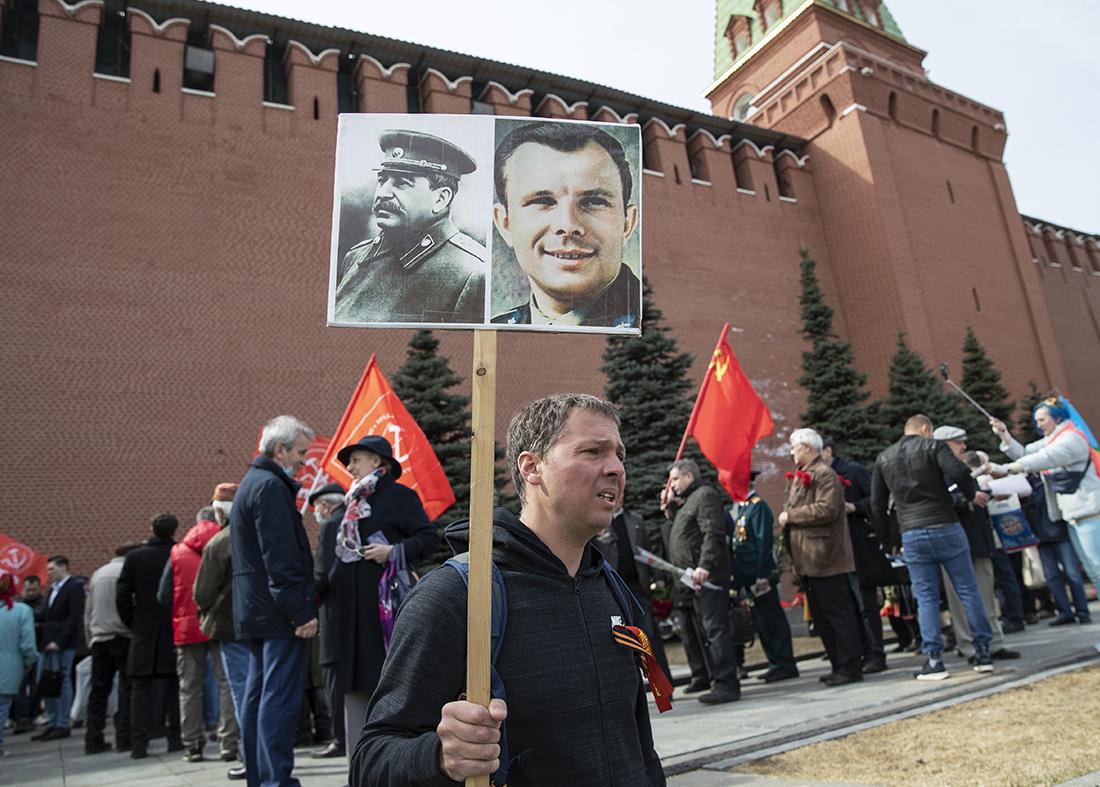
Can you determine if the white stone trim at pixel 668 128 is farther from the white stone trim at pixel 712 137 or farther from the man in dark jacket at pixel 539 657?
the man in dark jacket at pixel 539 657

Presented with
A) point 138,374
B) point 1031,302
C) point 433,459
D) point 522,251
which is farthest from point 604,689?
point 1031,302

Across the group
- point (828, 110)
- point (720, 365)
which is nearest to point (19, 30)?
point (720, 365)

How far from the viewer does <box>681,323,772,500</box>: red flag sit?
7.16 m

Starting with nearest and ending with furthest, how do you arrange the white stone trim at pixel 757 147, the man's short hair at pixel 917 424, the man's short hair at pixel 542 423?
the man's short hair at pixel 542 423 → the man's short hair at pixel 917 424 → the white stone trim at pixel 757 147

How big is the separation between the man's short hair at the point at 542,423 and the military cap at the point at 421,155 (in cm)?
64

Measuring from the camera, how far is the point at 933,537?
5.28 meters

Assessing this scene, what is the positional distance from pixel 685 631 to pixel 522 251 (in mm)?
5099

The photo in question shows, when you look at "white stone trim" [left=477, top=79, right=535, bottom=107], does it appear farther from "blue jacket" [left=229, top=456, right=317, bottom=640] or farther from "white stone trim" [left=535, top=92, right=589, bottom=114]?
"blue jacket" [left=229, top=456, right=317, bottom=640]

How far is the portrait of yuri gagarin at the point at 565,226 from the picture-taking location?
6.64 ft

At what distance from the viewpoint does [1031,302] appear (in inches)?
1110

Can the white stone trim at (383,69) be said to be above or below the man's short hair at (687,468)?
above

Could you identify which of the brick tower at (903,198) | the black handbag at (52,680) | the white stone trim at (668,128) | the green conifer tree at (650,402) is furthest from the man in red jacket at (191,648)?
the brick tower at (903,198)

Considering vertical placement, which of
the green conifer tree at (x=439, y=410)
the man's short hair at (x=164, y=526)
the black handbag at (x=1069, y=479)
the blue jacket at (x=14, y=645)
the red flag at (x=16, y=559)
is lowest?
the blue jacket at (x=14, y=645)

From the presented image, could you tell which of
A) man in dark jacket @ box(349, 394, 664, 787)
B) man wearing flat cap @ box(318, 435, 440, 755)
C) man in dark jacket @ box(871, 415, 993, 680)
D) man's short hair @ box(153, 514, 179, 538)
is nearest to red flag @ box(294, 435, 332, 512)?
man's short hair @ box(153, 514, 179, 538)
